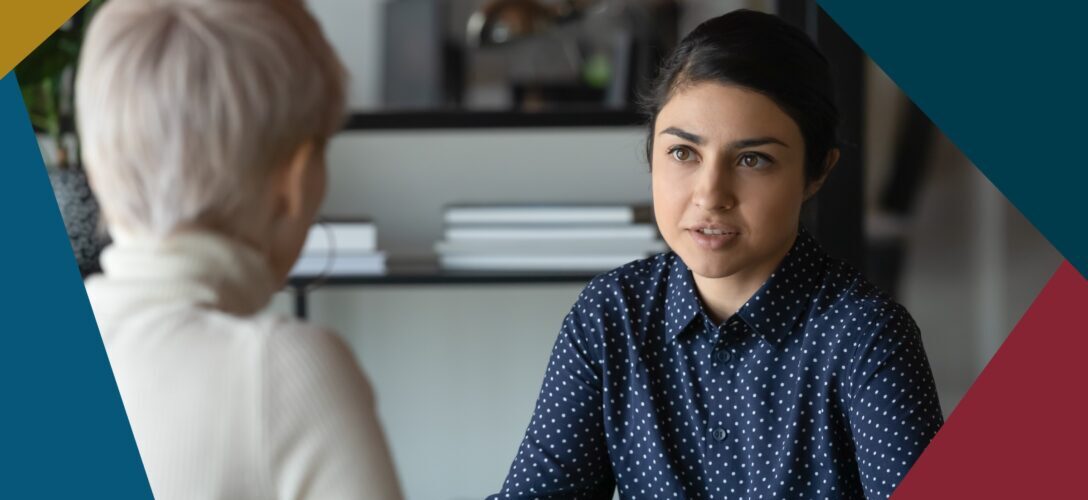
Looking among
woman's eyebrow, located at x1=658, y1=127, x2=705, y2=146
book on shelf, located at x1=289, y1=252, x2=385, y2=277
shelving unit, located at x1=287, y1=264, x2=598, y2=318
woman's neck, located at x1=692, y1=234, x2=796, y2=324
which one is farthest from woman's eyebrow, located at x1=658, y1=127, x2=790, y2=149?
book on shelf, located at x1=289, y1=252, x2=385, y2=277

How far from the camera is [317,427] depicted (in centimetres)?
74

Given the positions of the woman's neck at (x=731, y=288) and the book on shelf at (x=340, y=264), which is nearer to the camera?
the woman's neck at (x=731, y=288)

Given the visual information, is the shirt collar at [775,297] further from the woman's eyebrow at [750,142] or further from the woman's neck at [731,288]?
the woman's eyebrow at [750,142]

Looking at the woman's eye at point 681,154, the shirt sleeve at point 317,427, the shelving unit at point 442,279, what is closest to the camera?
the shirt sleeve at point 317,427

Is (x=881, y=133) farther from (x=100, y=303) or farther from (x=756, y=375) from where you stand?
(x=100, y=303)

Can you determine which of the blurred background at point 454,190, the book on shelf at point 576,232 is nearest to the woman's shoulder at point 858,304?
the blurred background at point 454,190

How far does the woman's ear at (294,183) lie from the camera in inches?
31.4

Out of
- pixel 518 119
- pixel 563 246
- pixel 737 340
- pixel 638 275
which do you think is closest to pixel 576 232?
pixel 563 246

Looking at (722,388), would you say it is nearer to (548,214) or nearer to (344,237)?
(548,214)

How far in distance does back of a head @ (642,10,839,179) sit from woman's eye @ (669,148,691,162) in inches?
2.5

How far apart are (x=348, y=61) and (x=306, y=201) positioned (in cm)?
222

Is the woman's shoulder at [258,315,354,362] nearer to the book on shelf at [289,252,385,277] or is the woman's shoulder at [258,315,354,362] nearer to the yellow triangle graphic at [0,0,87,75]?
the yellow triangle graphic at [0,0,87,75]

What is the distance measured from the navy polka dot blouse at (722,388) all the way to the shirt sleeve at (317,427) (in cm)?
60

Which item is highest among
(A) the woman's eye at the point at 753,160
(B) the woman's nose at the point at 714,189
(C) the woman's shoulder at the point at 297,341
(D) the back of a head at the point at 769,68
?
(D) the back of a head at the point at 769,68
